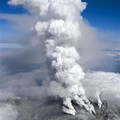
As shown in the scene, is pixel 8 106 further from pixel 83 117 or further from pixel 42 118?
pixel 83 117

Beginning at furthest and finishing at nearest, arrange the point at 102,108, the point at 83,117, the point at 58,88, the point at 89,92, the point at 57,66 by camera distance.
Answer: the point at 89,92 < the point at 102,108 < the point at 83,117 < the point at 58,88 < the point at 57,66

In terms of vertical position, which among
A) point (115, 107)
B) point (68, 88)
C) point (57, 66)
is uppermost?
point (57, 66)

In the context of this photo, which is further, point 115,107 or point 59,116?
point 115,107

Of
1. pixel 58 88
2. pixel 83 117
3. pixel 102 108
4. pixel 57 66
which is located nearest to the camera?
pixel 57 66

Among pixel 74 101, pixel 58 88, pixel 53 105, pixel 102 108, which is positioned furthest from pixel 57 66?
pixel 102 108

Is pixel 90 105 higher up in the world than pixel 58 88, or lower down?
lower down

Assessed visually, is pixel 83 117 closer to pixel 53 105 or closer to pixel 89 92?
pixel 53 105
